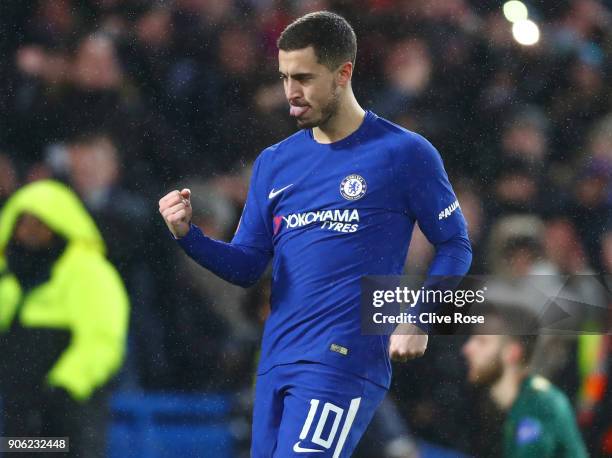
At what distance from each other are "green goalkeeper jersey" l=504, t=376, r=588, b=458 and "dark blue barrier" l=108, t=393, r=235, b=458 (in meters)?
1.25

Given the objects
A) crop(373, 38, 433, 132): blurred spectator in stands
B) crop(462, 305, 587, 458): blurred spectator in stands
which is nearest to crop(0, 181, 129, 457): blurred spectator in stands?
crop(373, 38, 433, 132): blurred spectator in stands

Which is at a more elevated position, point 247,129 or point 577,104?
point 577,104

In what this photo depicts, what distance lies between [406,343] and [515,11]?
2.89 metres

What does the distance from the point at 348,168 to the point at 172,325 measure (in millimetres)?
2025

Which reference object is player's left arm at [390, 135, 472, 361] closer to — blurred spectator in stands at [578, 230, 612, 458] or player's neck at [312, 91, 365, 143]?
player's neck at [312, 91, 365, 143]

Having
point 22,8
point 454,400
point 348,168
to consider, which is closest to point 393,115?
point 454,400

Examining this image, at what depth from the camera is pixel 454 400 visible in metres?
4.81

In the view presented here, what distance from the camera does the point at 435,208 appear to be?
295 cm

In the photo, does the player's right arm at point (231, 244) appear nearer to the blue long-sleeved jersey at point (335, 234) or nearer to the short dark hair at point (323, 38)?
the blue long-sleeved jersey at point (335, 234)

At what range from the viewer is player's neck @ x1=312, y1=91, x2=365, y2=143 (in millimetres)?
2986

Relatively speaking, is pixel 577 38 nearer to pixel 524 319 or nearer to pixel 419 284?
pixel 524 319

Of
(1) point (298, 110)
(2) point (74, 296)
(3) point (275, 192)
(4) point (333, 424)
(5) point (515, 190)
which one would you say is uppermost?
(5) point (515, 190)

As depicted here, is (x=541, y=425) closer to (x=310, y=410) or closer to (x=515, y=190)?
(x=515, y=190)

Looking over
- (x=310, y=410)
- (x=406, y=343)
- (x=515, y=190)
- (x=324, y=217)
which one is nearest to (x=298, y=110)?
(x=324, y=217)
